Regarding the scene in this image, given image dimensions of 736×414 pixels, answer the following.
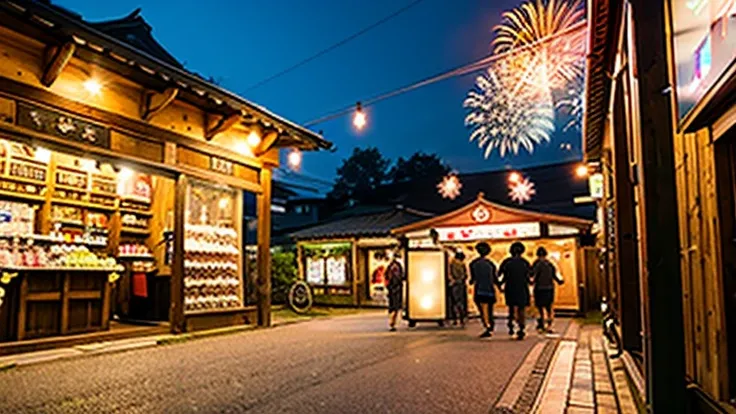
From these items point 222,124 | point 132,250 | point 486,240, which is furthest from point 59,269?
point 486,240

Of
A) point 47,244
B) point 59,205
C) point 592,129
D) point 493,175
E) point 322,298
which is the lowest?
point 322,298

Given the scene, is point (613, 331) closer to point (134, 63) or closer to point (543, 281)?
point (543, 281)

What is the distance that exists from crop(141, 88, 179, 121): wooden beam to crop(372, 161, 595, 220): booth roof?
54.7 feet

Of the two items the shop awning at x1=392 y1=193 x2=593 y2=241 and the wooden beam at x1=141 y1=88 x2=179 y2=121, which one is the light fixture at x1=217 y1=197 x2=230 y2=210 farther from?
the shop awning at x1=392 y1=193 x2=593 y2=241

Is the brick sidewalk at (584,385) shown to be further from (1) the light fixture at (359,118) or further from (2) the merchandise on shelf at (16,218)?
(2) the merchandise on shelf at (16,218)

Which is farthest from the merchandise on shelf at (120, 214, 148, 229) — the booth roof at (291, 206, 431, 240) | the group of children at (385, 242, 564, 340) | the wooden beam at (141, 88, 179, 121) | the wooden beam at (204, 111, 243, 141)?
the booth roof at (291, 206, 431, 240)

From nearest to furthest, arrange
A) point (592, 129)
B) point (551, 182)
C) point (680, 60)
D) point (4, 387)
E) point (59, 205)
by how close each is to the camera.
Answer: point (680, 60) → point (4, 387) → point (592, 129) → point (59, 205) → point (551, 182)

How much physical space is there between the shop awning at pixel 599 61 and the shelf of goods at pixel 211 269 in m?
7.53

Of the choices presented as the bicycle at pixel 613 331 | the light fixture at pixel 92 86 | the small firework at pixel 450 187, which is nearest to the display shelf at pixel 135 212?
the light fixture at pixel 92 86

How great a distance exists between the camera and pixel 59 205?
11.3 m

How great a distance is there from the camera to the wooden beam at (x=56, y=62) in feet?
23.6

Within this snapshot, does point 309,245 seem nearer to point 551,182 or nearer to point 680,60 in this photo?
point 551,182

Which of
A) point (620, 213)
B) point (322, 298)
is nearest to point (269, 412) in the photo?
point (620, 213)

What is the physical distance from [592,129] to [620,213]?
347cm
